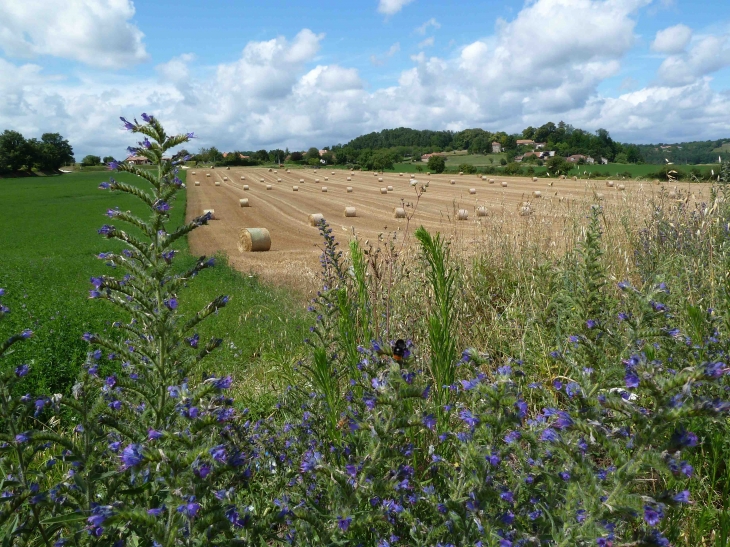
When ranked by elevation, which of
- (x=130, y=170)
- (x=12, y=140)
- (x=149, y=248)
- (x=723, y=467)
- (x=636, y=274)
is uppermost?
(x=12, y=140)

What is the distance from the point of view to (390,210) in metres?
30.4

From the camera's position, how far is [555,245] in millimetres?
8695

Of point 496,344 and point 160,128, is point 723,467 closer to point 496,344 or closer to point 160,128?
point 496,344

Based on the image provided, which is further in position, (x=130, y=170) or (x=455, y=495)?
(x=130, y=170)

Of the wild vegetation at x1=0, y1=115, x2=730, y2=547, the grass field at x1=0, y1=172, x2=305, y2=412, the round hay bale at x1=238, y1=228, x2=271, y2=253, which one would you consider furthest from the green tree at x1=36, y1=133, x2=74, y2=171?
the wild vegetation at x1=0, y1=115, x2=730, y2=547

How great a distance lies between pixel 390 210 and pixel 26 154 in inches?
3605

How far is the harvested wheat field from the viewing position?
9719 millimetres

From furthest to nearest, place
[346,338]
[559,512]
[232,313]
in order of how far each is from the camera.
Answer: [232,313] < [346,338] < [559,512]

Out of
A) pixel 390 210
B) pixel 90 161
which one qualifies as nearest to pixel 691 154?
pixel 390 210

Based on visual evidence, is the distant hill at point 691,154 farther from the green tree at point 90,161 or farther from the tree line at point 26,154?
the green tree at point 90,161

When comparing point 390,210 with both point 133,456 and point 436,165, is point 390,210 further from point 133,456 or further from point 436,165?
point 436,165

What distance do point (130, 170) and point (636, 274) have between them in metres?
6.64

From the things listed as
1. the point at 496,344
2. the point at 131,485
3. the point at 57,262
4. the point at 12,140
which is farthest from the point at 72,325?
the point at 12,140

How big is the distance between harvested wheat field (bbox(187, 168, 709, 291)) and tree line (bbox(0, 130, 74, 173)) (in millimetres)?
55173
